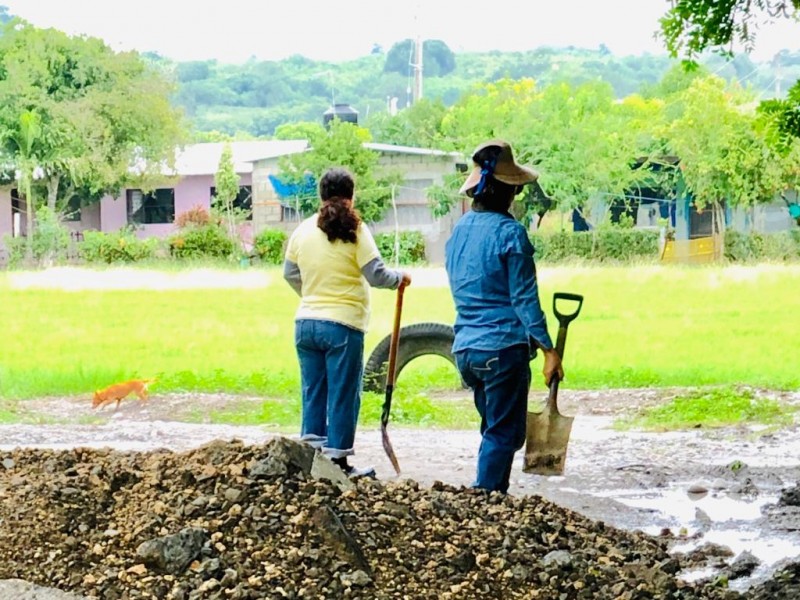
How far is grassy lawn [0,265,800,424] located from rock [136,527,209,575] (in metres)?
4.68

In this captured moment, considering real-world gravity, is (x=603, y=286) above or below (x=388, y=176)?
below

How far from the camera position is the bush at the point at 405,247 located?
52.6ft

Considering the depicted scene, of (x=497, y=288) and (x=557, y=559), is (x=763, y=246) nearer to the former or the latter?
(x=497, y=288)

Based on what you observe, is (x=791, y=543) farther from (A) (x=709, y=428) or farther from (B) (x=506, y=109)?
(B) (x=506, y=109)

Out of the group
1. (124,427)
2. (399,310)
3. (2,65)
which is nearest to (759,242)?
(2,65)

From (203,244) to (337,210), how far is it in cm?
1127

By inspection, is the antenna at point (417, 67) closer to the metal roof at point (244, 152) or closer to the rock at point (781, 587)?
the metal roof at point (244, 152)

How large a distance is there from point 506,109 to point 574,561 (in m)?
16.8

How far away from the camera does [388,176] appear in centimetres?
1752

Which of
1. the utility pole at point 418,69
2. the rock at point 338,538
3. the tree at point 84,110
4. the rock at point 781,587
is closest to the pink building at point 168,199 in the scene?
the tree at point 84,110

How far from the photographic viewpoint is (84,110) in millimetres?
17328

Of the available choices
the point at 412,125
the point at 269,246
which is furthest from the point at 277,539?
the point at 412,125

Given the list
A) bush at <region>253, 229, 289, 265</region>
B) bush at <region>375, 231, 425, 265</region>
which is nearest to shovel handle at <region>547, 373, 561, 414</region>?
bush at <region>253, 229, 289, 265</region>

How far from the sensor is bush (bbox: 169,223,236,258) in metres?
16.0
